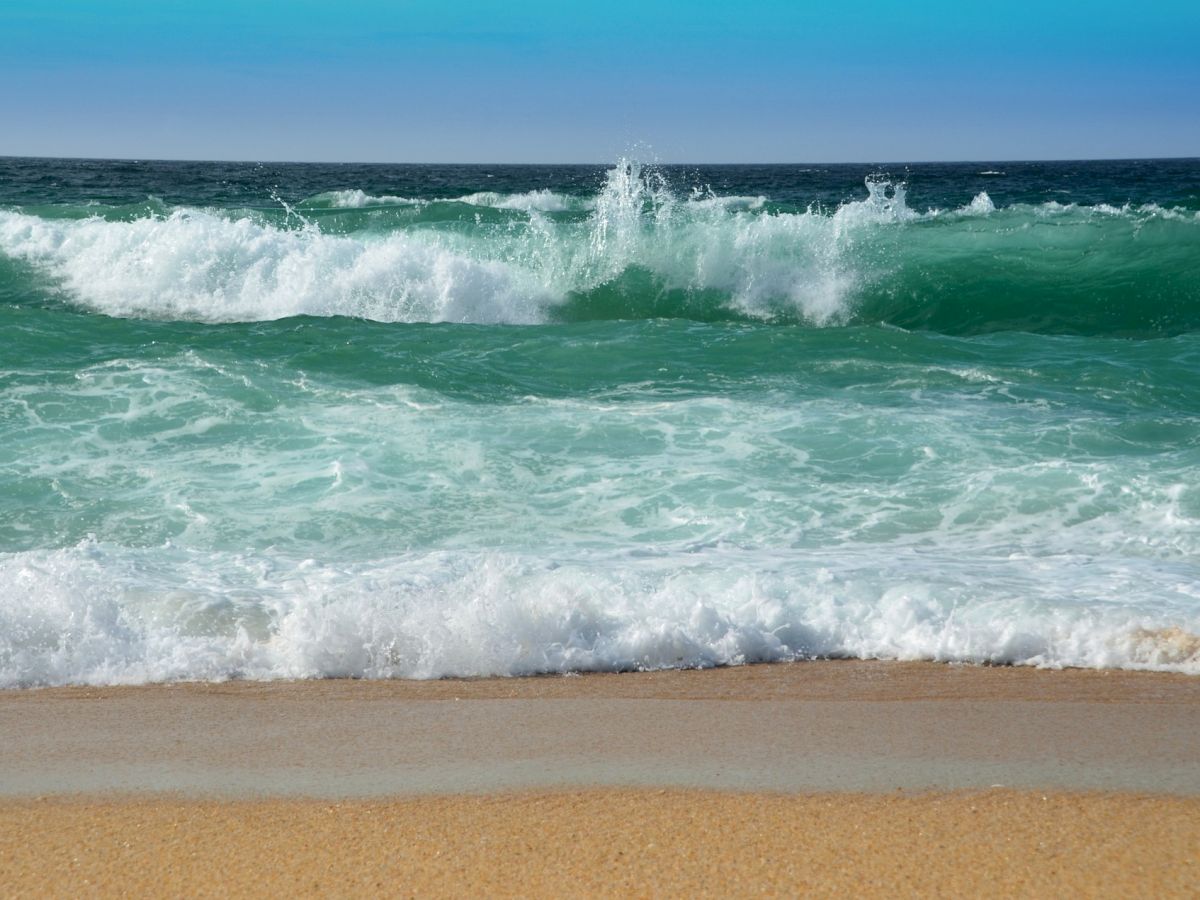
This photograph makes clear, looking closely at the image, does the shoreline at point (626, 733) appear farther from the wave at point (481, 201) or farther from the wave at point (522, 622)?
the wave at point (481, 201)

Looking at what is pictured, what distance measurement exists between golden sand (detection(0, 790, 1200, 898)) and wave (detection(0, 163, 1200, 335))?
11520 millimetres

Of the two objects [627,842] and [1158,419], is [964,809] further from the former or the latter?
[1158,419]

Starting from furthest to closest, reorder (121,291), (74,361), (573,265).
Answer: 1. (573,265)
2. (121,291)
3. (74,361)

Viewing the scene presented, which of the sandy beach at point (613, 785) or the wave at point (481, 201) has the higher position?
the wave at point (481, 201)

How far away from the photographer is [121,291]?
15.1 meters

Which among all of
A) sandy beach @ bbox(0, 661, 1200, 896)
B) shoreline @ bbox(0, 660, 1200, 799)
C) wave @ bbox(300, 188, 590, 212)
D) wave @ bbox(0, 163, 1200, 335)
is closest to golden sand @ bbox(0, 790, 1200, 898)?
sandy beach @ bbox(0, 661, 1200, 896)

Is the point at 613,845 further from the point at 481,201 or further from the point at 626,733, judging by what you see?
the point at 481,201

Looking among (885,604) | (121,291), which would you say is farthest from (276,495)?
(121,291)

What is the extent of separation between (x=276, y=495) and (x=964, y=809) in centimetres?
451

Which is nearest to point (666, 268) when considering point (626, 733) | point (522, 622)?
Answer: point (522, 622)

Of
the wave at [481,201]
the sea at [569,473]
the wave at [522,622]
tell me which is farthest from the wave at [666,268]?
the wave at [522,622]

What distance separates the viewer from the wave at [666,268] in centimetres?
1463

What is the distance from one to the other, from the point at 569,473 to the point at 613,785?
376cm

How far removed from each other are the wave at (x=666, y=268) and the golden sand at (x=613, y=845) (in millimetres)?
11520
